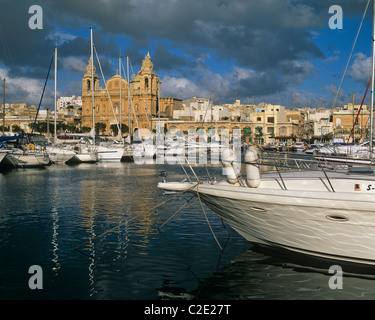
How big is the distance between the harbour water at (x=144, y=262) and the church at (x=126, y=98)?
88.5m

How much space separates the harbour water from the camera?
8250mm

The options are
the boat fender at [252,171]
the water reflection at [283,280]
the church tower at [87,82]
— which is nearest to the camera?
the water reflection at [283,280]

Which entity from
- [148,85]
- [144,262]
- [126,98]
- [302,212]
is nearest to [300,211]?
[302,212]

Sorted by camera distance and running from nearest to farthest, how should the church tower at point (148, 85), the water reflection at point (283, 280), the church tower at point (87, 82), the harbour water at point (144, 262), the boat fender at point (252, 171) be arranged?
the water reflection at point (283, 280)
the harbour water at point (144, 262)
the boat fender at point (252, 171)
the church tower at point (148, 85)
the church tower at point (87, 82)

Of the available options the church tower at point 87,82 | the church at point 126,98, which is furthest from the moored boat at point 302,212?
the church tower at point 87,82

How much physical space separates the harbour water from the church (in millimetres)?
88457

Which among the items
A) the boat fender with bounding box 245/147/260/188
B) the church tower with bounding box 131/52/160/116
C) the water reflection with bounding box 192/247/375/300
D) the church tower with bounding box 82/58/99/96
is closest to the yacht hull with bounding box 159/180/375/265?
the water reflection with bounding box 192/247/375/300

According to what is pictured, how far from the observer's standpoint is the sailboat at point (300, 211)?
821 centimetres

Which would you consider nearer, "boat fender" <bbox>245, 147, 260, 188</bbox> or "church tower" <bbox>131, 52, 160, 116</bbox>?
"boat fender" <bbox>245, 147, 260, 188</bbox>

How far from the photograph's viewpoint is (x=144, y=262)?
32.2 feet

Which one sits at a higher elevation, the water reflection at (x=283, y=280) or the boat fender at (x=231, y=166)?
the boat fender at (x=231, y=166)

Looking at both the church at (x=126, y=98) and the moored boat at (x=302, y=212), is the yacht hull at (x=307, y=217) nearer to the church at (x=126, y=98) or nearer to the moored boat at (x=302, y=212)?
the moored boat at (x=302, y=212)

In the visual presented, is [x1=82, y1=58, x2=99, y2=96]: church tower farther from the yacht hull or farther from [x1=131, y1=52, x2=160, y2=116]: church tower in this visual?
the yacht hull
